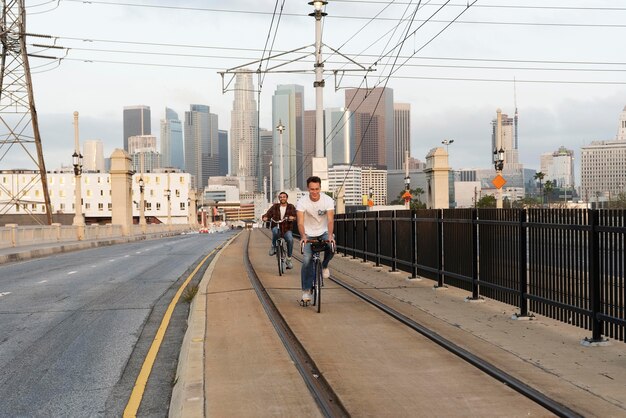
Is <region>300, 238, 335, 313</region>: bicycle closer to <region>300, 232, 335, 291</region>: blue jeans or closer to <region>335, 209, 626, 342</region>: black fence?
<region>300, 232, 335, 291</region>: blue jeans

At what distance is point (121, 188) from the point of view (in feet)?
179

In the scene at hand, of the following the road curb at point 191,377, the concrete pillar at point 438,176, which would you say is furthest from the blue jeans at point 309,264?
the concrete pillar at point 438,176

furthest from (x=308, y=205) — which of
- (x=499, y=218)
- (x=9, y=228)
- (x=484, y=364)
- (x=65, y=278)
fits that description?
(x=9, y=228)

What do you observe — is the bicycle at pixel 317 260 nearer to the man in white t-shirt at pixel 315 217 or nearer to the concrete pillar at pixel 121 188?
the man in white t-shirt at pixel 315 217

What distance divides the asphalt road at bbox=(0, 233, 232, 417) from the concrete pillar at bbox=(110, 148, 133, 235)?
123 feet

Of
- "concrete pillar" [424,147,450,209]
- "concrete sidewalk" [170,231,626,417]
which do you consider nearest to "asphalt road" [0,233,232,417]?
"concrete sidewalk" [170,231,626,417]

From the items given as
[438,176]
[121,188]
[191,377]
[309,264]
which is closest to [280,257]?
[309,264]

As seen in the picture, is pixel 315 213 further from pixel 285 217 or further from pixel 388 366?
pixel 285 217

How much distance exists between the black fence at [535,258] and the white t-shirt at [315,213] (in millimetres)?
2585

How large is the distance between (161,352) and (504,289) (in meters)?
5.02

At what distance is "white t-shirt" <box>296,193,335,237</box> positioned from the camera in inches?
411

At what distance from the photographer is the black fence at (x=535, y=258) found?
308 inches

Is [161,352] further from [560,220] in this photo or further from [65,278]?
[65,278]

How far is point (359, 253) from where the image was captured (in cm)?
2208
